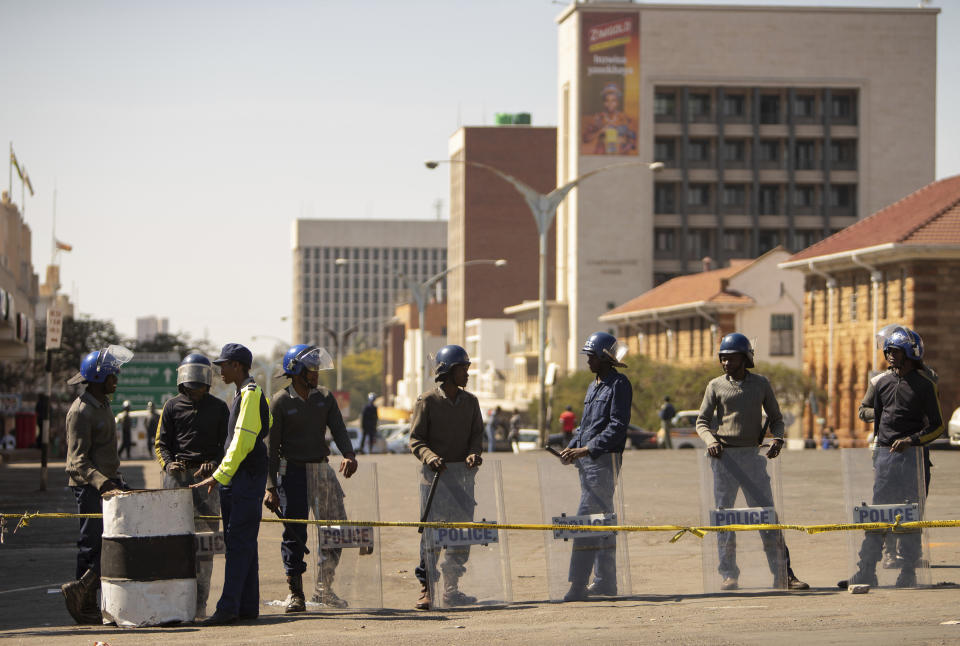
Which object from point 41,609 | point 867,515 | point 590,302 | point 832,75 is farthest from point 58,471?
point 832,75

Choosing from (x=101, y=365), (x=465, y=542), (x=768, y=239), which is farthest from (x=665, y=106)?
(x=101, y=365)

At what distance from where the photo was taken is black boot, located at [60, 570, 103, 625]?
10125 millimetres

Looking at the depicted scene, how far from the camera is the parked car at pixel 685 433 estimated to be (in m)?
52.7

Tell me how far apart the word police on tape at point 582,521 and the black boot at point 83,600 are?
3198mm

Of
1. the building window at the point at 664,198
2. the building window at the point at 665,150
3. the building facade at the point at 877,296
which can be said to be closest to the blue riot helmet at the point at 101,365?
the building facade at the point at 877,296

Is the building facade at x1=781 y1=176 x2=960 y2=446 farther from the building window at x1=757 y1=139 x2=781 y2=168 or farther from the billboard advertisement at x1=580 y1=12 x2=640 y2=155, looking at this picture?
the building window at x1=757 y1=139 x2=781 y2=168

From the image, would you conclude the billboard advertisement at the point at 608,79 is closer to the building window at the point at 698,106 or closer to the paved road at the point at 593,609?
the building window at the point at 698,106

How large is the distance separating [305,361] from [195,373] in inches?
29.7

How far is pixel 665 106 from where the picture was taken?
4097 inches

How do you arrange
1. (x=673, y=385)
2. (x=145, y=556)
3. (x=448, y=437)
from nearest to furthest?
(x=145, y=556)
(x=448, y=437)
(x=673, y=385)

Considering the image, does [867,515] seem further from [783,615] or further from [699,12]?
[699,12]

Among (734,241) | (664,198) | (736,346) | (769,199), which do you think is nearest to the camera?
(736,346)

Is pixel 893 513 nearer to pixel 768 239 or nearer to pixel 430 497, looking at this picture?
pixel 430 497

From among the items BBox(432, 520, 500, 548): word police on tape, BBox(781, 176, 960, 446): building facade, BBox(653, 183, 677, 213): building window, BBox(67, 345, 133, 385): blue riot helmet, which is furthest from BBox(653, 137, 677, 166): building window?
BBox(67, 345, 133, 385): blue riot helmet
